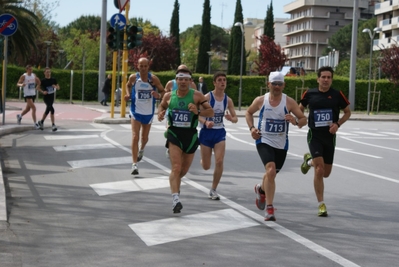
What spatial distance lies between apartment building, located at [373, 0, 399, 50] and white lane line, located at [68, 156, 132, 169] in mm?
86341

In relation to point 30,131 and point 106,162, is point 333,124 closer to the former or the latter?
point 106,162

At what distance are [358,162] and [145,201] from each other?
725 cm

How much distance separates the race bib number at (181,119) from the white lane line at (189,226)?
1.12m

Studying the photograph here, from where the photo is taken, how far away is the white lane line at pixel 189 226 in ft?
25.9

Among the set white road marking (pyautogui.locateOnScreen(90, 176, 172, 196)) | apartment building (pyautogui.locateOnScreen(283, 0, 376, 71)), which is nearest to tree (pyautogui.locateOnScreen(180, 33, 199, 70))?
apartment building (pyautogui.locateOnScreen(283, 0, 376, 71))

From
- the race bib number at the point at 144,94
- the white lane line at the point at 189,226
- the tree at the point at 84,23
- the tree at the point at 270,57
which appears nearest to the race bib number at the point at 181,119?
the white lane line at the point at 189,226

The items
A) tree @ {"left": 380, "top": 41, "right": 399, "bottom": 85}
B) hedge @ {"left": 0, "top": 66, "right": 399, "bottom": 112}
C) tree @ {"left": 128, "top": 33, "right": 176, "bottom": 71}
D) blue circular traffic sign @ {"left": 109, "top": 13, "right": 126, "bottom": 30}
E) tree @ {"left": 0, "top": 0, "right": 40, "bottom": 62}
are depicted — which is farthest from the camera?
tree @ {"left": 128, "top": 33, "right": 176, "bottom": 71}

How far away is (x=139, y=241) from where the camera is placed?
25.1ft

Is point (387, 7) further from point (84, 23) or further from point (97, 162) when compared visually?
point (97, 162)

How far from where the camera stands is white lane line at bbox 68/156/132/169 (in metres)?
14.5

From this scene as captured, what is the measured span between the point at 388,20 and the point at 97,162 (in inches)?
3603

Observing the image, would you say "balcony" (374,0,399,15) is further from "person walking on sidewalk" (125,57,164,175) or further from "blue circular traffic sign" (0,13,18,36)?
"person walking on sidewalk" (125,57,164,175)

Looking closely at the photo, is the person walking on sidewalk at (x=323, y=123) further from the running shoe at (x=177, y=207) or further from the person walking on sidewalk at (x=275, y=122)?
the running shoe at (x=177, y=207)

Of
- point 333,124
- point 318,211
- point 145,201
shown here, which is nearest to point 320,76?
point 333,124
